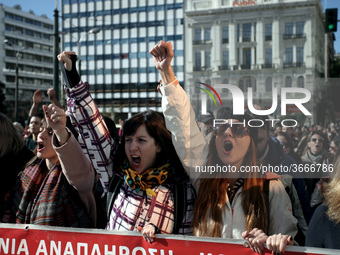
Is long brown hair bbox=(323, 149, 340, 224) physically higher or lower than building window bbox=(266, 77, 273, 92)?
lower

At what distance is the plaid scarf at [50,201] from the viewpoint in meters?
2.46

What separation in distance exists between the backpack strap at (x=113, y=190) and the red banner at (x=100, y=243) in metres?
0.18

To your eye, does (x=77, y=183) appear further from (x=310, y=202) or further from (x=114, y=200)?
(x=310, y=202)

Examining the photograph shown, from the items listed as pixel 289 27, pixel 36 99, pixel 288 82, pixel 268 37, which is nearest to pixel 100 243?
pixel 288 82

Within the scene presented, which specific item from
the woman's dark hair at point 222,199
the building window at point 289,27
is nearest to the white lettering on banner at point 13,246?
the woman's dark hair at point 222,199

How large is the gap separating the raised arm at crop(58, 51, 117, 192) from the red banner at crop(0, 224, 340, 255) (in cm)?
41

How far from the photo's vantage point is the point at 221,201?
2.14 m

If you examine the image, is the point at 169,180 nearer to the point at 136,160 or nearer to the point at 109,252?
the point at 136,160

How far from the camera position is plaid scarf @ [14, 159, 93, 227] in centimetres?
246

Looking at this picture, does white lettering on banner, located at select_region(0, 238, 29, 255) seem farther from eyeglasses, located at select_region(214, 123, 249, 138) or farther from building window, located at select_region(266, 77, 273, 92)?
building window, located at select_region(266, 77, 273, 92)

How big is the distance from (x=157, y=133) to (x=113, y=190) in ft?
1.33

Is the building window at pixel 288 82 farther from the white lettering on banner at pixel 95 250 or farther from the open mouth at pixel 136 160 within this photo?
the white lettering on banner at pixel 95 250

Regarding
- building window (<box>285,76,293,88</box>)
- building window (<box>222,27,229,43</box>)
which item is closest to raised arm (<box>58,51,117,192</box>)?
building window (<box>285,76,293,88</box>)

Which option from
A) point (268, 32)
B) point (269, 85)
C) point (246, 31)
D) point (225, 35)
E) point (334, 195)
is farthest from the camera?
point (246, 31)
